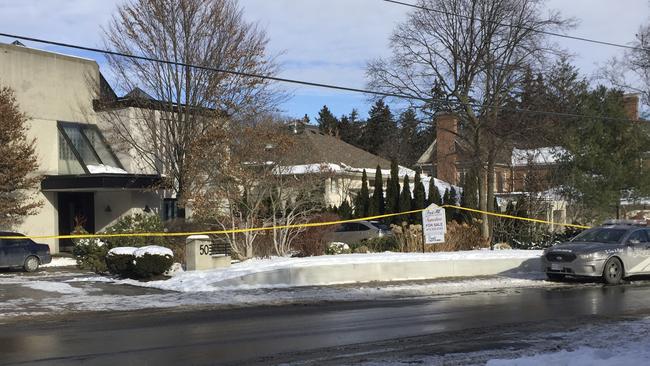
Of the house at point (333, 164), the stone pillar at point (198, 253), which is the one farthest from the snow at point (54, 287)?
the house at point (333, 164)

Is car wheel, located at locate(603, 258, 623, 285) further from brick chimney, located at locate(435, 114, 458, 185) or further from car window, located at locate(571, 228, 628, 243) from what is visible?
brick chimney, located at locate(435, 114, 458, 185)

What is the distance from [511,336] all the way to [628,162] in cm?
2351

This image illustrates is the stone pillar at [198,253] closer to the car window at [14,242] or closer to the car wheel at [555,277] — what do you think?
the car window at [14,242]

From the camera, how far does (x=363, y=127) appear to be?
8981 centimetres

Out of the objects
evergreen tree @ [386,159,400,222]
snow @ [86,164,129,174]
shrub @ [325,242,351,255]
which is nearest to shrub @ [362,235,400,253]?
shrub @ [325,242,351,255]

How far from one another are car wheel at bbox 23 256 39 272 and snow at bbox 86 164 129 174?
6.57 meters

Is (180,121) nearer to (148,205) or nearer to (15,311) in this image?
(148,205)

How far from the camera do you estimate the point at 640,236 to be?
1842cm

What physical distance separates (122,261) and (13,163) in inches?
368

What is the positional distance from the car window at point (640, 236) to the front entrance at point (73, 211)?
70.8ft

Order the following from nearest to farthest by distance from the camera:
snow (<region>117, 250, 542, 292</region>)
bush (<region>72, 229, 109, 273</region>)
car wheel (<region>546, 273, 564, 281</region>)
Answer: snow (<region>117, 250, 542, 292</region>), car wheel (<region>546, 273, 564, 281</region>), bush (<region>72, 229, 109, 273</region>)

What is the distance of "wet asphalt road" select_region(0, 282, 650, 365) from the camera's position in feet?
28.2

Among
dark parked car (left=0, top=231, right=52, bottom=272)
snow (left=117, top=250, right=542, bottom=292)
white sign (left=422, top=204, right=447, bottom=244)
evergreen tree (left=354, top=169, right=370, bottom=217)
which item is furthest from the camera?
evergreen tree (left=354, top=169, right=370, bottom=217)

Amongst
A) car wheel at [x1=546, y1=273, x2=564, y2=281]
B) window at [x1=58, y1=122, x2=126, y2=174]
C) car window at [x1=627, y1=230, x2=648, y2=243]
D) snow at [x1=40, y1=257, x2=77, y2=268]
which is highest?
window at [x1=58, y1=122, x2=126, y2=174]
